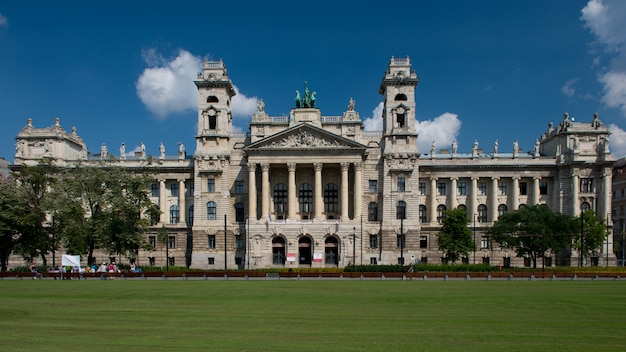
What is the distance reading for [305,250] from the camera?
76312mm

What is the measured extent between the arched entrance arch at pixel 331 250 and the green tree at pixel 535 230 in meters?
24.4

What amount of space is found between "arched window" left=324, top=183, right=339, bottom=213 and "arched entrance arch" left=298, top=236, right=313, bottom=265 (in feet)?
21.0

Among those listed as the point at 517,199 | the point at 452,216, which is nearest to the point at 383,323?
the point at 452,216

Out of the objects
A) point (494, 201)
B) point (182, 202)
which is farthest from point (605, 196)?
point (182, 202)

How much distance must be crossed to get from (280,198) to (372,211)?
15.5 m

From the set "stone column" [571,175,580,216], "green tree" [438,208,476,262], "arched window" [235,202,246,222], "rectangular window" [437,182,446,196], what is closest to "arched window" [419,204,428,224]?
"rectangular window" [437,182,446,196]

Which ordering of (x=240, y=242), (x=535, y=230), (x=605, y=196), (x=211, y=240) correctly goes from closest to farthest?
(x=535, y=230) → (x=240, y=242) → (x=605, y=196) → (x=211, y=240)

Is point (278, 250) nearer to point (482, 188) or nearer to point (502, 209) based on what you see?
point (482, 188)

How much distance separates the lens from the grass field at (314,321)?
54.2 ft

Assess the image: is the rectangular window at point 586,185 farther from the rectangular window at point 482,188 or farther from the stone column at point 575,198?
the rectangular window at point 482,188

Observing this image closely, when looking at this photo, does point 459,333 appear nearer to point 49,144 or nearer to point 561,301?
A: point 561,301

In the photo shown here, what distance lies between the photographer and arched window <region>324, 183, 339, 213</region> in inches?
3086

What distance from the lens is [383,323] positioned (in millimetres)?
20375

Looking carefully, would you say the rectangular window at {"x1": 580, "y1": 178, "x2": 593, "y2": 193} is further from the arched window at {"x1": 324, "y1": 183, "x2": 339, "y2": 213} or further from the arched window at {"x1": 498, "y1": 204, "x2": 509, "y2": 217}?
the arched window at {"x1": 324, "y1": 183, "x2": 339, "y2": 213}
